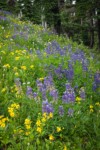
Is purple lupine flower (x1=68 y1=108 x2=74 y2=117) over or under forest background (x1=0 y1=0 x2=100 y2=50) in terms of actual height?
under

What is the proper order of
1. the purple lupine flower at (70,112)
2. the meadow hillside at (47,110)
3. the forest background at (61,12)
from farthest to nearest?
the forest background at (61,12), the purple lupine flower at (70,112), the meadow hillside at (47,110)

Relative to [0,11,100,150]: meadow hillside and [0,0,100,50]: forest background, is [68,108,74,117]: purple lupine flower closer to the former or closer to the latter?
[0,11,100,150]: meadow hillside

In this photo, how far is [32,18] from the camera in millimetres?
23359

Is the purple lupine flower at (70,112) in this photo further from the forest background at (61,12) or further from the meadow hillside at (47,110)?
the forest background at (61,12)

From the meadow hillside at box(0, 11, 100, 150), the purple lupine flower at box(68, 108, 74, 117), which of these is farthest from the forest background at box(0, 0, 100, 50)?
the purple lupine flower at box(68, 108, 74, 117)

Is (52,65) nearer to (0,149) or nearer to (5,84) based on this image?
(5,84)

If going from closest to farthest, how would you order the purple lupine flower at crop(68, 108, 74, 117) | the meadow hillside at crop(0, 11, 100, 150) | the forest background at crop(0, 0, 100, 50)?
the meadow hillside at crop(0, 11, 100, 150) < the purple lupine flower at crop(68, 108, 74, 117) < the forest background at crop(0, 0, 100, 50)

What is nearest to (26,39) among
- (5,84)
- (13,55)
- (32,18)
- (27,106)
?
(13,55)

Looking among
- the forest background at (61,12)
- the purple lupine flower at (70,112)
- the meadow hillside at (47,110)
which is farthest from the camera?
the forest background at (61,12)

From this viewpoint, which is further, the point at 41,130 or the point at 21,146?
the point at 41,130

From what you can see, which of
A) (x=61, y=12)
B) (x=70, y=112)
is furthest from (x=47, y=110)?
(x=61, y=12)

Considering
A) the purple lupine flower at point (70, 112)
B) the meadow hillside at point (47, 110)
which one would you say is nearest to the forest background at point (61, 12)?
the meadow hillside at point (47, 110)

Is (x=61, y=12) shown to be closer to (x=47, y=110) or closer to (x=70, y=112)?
(x=70, y=112)

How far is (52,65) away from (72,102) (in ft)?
6.13
